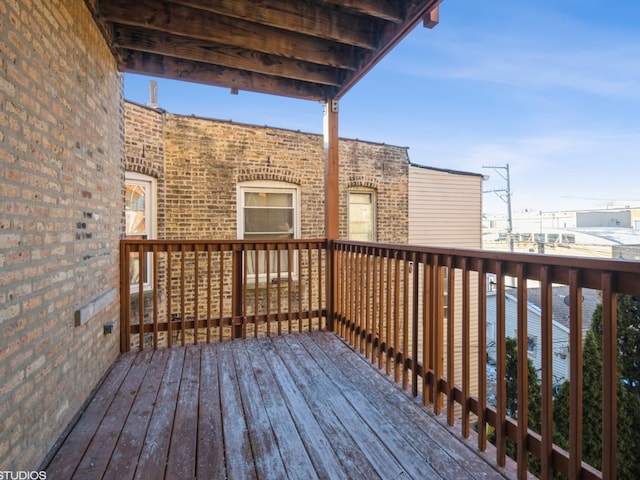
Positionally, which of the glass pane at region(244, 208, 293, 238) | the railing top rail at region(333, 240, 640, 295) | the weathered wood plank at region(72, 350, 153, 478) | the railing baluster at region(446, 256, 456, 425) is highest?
the glass pane at region(244, 208, 293, 238)

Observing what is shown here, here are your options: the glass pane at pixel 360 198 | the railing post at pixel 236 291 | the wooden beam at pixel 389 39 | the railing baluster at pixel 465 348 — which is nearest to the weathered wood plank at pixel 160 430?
the railing post at pixel 236 291

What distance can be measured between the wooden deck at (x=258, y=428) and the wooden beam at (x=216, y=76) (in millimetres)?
2600

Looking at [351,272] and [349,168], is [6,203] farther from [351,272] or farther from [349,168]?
[349,168]

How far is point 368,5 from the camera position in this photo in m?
2.51

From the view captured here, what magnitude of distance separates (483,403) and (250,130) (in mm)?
5046

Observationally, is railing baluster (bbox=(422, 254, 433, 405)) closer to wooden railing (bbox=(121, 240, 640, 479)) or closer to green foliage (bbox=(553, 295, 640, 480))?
wooden railing (bbox=(121, 240, 640, 479))

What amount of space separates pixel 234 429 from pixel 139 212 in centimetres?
390

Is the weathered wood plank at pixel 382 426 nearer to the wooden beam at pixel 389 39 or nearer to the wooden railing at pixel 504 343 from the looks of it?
the wooden railing at pixel 504 343

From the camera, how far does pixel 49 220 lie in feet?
5.76

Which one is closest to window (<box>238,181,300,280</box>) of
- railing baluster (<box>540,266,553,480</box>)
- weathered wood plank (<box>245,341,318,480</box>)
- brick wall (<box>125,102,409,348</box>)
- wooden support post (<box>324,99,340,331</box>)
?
brick wall (<box>125,102,409,348</box>)

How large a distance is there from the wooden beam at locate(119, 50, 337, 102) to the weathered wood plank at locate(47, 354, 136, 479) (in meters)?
2.63

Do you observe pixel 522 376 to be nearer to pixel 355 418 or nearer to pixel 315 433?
pixel 355 418

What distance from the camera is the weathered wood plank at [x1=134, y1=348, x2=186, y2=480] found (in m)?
1.57

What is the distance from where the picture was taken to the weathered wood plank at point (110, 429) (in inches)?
62.2
